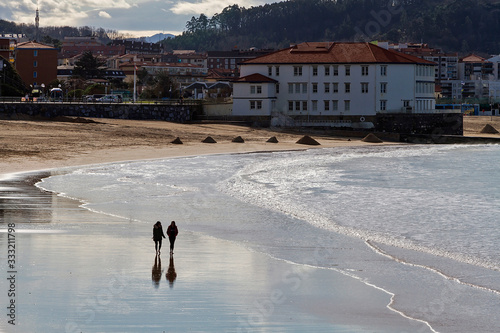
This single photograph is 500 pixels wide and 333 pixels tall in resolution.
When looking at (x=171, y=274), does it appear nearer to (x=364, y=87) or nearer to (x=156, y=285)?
(x=156, y=285)

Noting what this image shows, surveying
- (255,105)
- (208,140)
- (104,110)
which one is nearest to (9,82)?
(104,110)

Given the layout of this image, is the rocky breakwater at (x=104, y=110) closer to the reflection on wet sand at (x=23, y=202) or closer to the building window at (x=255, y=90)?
the building window at (x=255, y=90)

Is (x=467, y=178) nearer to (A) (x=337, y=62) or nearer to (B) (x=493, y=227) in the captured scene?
(B) (x=493, y=227)

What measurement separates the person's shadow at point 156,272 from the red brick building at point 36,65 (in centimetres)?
12660

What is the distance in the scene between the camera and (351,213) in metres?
31.1

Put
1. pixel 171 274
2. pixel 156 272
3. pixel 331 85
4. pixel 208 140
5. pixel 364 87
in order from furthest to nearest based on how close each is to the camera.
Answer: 1. pixel 331 85
2. pixel 364 87
3. pixel 208 140
4. pixel 156 272
5. pixel 171 274

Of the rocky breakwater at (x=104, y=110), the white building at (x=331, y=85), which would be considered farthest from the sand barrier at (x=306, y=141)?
the rocky breakwater at (x=104, y=110)

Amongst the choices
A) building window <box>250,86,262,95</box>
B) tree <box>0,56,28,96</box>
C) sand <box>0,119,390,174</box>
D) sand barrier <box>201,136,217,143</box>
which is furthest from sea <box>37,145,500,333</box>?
tree <box>0,56,28,96</box>

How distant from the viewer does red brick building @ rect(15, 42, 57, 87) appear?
140125 mm

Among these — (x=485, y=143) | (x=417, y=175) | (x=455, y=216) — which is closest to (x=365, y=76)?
(x=485, y=143)

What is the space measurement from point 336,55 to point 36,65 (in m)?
70.2

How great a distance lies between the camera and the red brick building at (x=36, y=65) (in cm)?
14012

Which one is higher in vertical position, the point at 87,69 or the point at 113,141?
the point at 87,69

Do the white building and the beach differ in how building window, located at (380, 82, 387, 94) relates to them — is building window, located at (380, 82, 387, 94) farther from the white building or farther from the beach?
the beach
